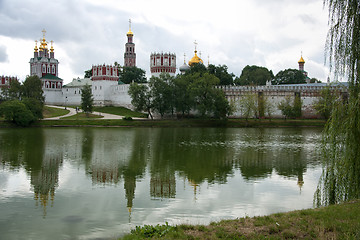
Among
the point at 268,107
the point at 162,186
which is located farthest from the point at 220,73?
the point at 162,186

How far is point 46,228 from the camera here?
9219mm

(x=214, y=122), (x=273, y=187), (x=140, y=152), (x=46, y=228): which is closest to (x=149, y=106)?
(x=214, y=122)

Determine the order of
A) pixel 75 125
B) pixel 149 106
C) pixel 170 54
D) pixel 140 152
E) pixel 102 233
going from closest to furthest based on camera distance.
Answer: pixel 102 233
pixel 140 152
pixel 75 125
pixel 149 106
pixel 170 54

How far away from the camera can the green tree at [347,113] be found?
8.98 m

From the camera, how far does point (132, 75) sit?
86812 mm

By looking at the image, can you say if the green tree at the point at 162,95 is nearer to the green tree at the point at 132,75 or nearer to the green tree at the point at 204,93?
the green tree at the point at 204,93

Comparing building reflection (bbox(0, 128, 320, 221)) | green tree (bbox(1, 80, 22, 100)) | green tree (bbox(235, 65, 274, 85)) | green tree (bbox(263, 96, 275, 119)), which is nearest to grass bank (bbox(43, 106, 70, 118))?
green tree (bbox(1, 80, 22, 100))

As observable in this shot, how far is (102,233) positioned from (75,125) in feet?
134

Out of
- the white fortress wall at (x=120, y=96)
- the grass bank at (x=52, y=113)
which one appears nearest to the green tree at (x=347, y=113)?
the grass bank at (x=52, y=113)

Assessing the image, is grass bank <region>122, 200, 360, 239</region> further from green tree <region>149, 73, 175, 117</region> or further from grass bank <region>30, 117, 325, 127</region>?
green tree <region>149, 73, 175, 117</region>

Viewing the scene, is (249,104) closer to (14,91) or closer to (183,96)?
(183,96)

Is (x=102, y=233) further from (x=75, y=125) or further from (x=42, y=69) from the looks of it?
(x=42, y=69)

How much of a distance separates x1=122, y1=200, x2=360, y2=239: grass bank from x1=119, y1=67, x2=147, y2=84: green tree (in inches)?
3085

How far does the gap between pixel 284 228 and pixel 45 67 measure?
83.5 meters
